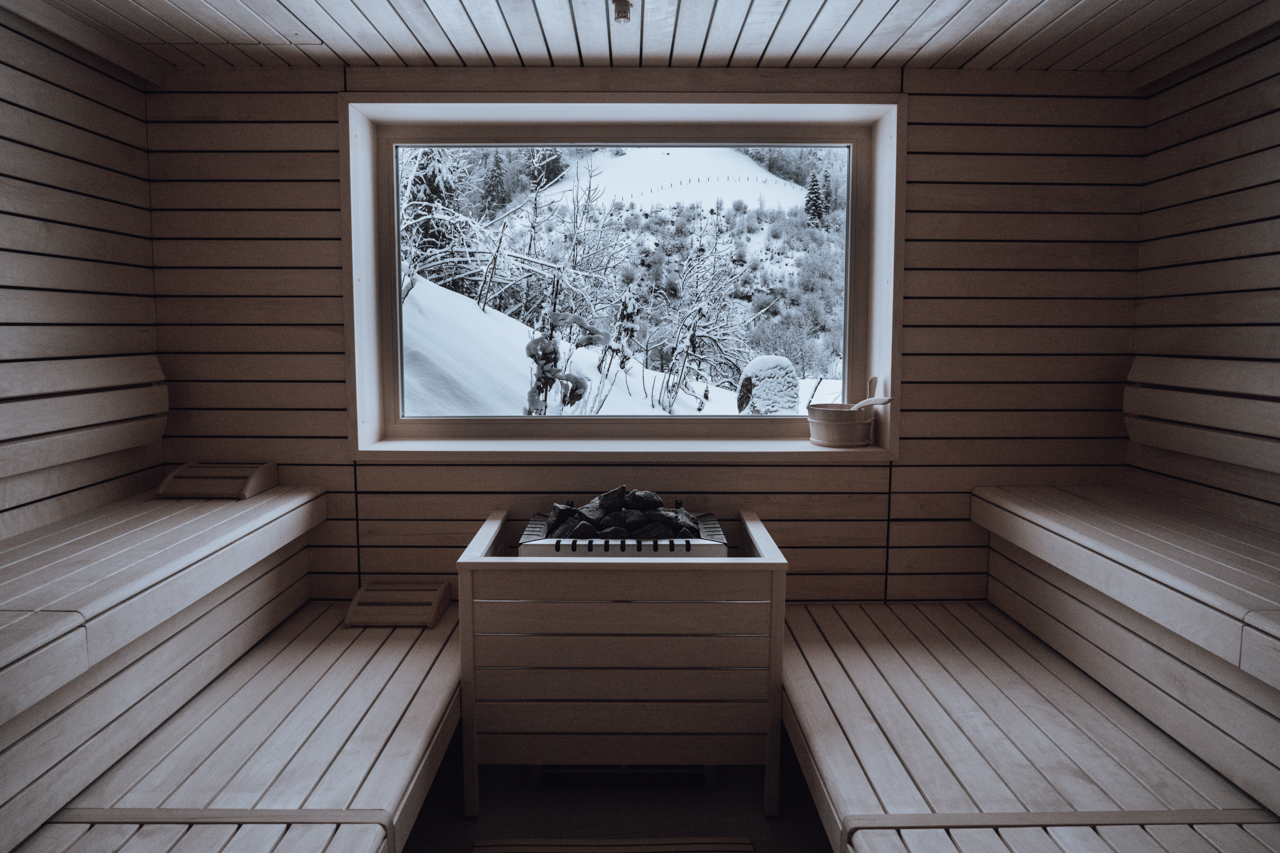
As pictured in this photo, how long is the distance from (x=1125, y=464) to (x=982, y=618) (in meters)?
0.83

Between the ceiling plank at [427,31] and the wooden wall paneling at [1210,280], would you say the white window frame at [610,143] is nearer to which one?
the ceiling plank at [427,31]

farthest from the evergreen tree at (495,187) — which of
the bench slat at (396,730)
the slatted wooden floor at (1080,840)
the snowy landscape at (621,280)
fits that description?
the slatted wooden floor at (1080,840)

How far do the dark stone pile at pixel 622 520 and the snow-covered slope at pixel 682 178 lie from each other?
1258 mm

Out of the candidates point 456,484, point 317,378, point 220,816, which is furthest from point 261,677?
point 317,378

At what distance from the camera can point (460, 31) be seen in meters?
2.49

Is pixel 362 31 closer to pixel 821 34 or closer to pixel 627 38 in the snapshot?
pixel 627 38

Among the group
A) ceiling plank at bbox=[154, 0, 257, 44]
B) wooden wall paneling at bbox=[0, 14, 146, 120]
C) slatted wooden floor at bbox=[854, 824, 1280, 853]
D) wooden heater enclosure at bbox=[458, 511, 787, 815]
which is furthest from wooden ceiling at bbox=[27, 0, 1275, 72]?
slatted wooden floor at bbox=[854, 824, 1280, 853]

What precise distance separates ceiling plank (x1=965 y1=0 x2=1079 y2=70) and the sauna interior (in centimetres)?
2

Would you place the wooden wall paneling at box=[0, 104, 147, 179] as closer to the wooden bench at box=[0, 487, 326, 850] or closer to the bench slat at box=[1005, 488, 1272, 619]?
the wooden bench at box=[0, 487, 326, 850]

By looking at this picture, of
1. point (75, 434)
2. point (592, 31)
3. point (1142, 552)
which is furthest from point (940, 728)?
point (75, 434)

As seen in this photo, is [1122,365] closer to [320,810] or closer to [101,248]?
[320,810]

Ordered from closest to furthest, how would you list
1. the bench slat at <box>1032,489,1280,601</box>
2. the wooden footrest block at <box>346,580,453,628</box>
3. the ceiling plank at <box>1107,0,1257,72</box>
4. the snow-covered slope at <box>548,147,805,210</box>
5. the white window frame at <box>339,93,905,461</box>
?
the bench slat at <box>1032,489,1280,601</box>, the ceiling plank at <box>1107,0,1257,72</box>, the wooden footrest block at <box>346,580,453,628</box>, the white window frame at <box>339,93,905,461</box>, the snow-covered slope at <box>548,147,805,210</box>

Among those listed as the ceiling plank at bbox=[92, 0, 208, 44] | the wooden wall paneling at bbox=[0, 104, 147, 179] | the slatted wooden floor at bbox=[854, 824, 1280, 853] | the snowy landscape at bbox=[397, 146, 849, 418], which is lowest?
the slatted wooden floor at bbox=[854, 824, 1280, 853]

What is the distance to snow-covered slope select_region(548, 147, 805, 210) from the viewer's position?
124 inches
